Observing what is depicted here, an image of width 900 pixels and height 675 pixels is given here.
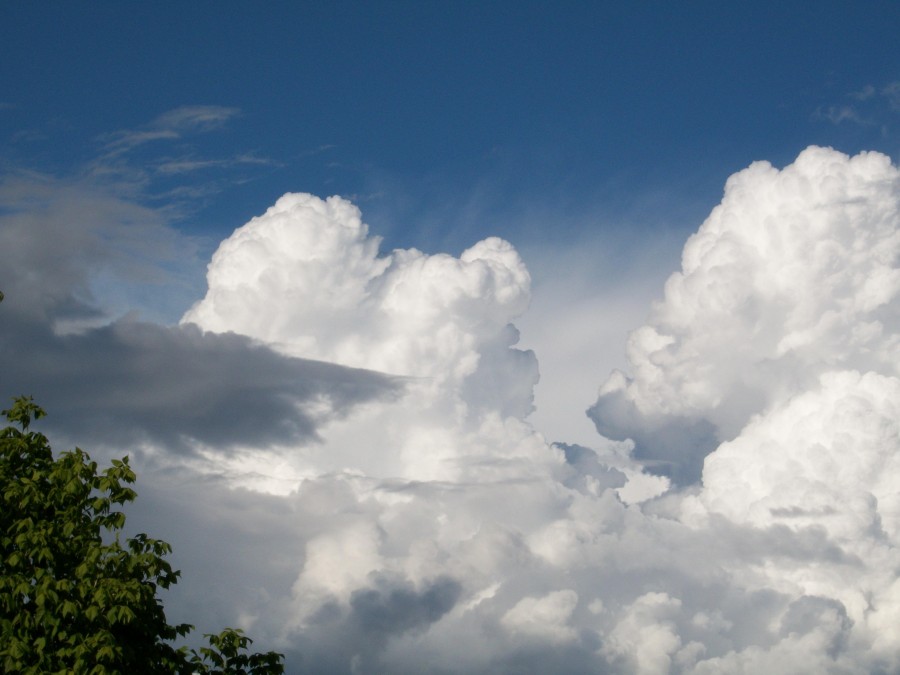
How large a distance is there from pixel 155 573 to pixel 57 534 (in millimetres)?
2984

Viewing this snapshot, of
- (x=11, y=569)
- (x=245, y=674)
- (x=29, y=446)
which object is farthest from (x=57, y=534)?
(x=245, y=674)

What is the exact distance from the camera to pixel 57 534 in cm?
2683

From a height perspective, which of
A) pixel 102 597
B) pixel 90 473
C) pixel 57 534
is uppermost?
pixel 90 473

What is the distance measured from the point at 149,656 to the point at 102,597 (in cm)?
370

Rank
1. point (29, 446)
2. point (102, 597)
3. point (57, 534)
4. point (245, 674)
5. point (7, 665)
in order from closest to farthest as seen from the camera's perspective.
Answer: point (7, 665) < point (102, 597) < point (57, 534) < point (29, 446) < point (245, 674)

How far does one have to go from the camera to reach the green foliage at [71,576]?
24.2m

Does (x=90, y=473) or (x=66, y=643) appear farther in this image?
(x=90, y=473)

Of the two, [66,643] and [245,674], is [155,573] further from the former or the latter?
[245,674]

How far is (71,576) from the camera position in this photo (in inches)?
1054

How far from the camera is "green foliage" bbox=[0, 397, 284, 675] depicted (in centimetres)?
2425

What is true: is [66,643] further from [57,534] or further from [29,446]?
[29,446]

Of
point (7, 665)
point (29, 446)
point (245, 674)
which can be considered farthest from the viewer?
point (245, 674)

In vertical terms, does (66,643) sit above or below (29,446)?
below

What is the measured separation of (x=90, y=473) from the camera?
2800cm
